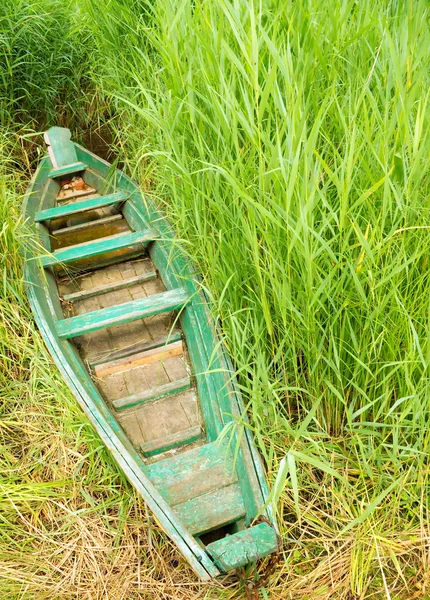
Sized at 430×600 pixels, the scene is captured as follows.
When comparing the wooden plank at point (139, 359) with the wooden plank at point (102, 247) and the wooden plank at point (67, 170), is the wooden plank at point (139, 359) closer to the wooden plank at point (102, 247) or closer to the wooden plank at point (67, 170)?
the wooden plank at point (102, 247)

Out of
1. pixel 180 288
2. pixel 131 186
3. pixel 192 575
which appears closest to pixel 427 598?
pixel 192 575

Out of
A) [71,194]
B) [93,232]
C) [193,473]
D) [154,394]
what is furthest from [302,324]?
[71,194]

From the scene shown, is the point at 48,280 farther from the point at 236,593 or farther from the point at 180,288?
the point at 236,593

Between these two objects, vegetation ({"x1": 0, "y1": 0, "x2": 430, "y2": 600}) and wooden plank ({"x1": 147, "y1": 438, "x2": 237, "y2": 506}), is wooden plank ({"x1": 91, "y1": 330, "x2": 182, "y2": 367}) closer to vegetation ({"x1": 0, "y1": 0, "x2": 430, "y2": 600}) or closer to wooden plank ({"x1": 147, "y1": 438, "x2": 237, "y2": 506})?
vegetation ({"x1": 0, "y1": 0, "x2": 430, "y2": 600})

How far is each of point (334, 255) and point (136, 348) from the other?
122 centimetres

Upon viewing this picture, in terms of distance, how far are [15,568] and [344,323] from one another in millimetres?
1274

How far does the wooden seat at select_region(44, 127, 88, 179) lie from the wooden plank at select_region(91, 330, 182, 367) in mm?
1559

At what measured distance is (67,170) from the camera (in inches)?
148

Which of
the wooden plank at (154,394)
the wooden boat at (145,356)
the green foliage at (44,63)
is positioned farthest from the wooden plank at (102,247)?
the green foliage at (44,63)

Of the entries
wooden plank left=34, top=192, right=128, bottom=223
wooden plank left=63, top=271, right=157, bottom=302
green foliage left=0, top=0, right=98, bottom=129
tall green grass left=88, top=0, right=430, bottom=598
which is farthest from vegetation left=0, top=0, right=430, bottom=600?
green foliage left=0, top=0, right=98, bottom=129

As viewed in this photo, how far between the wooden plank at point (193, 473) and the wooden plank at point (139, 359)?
1.96 ft

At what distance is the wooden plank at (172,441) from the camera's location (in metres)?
2.21

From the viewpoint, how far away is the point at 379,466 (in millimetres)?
1837

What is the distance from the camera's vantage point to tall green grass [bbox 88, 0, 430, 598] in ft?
5.49
